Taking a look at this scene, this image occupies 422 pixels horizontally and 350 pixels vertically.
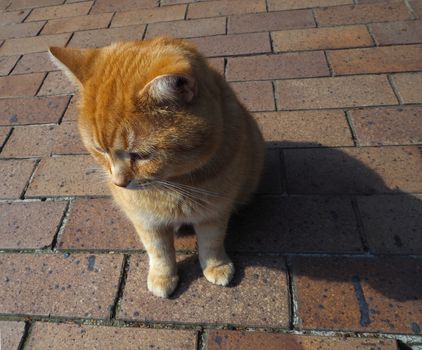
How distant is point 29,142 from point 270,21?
6.72 feet

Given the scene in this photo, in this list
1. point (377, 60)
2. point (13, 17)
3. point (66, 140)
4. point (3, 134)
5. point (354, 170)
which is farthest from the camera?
point (13, 17)

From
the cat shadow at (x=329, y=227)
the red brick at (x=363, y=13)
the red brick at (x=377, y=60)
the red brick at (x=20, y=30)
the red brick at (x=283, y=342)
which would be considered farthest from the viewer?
the red brick at (x=20, y=30)

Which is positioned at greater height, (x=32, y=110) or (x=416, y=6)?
(x=32, y=110)

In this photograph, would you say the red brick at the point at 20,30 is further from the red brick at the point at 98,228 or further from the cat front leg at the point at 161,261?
the cat front leg at the point at 161,261

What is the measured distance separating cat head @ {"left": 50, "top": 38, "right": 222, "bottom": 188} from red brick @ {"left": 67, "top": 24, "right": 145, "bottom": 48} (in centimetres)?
192

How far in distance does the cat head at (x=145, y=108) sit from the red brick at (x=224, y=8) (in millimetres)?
2108

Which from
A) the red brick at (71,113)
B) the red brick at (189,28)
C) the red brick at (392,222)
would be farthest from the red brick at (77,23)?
the red brick at (392,222)

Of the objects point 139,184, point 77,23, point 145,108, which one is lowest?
point 77,23

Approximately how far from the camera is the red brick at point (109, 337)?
4.83 ft

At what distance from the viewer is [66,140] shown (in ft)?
7.64

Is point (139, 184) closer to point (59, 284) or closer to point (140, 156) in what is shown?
point (140, 156)

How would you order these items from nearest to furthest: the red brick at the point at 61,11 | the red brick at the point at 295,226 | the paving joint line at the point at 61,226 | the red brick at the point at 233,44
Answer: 1. the red brick at the point at 295,226
2. the paving joint line at the point at 61,226
3. the red brick at the point at 233,44
4. the red brick at the point at 61,11

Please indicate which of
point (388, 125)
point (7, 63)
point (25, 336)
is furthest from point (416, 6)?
point (25, 336)

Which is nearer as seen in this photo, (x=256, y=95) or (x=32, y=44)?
(x=256, y=95)
